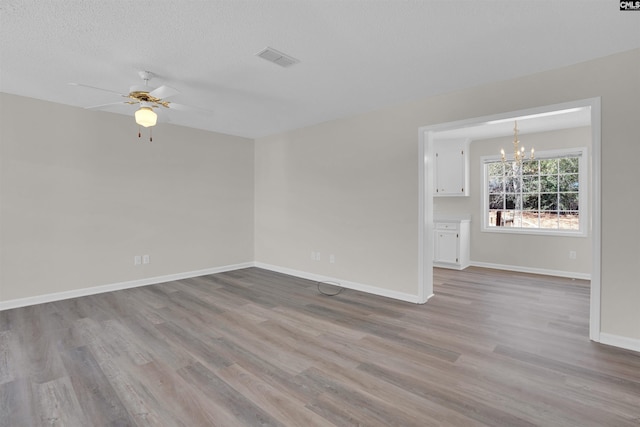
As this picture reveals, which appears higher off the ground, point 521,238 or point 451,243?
point 521,238

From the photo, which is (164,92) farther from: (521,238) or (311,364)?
(521,238)

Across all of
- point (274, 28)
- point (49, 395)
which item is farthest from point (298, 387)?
point (274, 28)

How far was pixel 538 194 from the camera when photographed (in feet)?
18.1

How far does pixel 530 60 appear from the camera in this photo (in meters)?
2.66

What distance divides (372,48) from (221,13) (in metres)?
1.18

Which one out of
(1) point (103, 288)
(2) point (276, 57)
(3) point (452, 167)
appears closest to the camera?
(2) point (276, 57)

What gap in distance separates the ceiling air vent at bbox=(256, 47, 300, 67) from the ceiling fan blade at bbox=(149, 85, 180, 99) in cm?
78

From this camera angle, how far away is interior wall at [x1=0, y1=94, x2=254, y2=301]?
3576mm

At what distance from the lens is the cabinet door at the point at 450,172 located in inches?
235

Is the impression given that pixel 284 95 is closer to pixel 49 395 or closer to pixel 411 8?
pixel 411 8

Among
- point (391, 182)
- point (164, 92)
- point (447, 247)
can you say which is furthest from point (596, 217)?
point (164, 92)

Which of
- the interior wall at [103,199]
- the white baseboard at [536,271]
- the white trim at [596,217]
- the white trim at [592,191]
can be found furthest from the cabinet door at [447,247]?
the interior wall at [103,199]

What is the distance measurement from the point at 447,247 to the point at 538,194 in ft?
6.06

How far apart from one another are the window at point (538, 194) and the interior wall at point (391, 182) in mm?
2949
